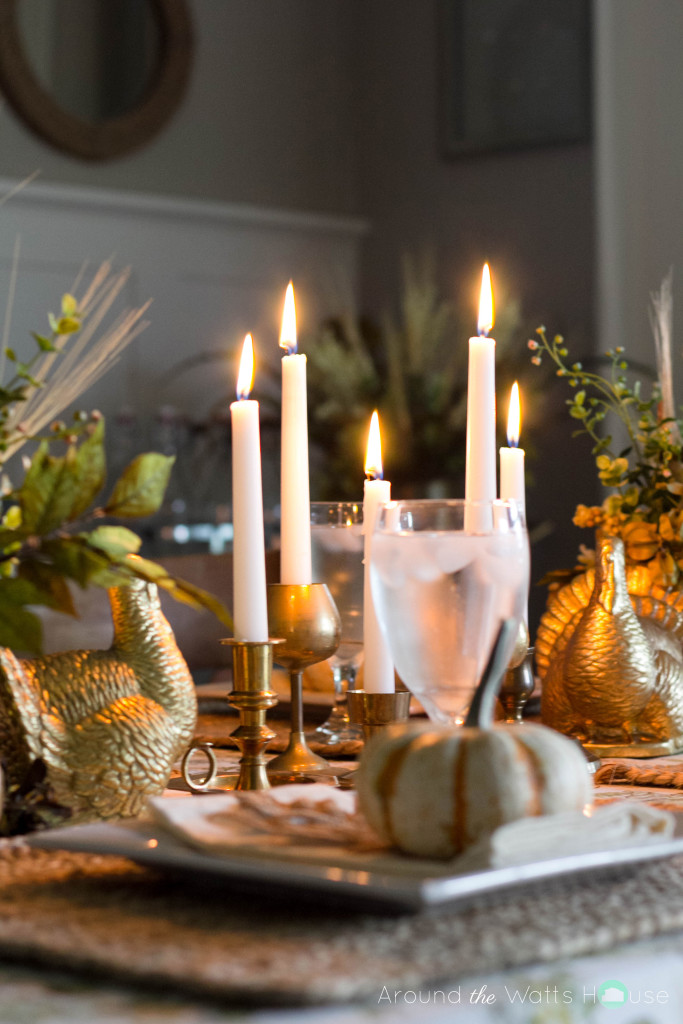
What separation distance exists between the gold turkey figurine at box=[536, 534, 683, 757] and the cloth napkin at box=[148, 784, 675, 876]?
13.6 inches

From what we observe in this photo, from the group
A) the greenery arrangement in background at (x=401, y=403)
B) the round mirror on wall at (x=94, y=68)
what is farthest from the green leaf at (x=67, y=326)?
the round mirror on wall at (x=94, y=68)

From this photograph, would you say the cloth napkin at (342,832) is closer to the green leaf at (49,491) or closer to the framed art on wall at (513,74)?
the green leaf at (49,491)

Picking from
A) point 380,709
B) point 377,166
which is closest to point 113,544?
point 380,709

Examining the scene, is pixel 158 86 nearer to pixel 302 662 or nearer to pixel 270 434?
pixel 270 434

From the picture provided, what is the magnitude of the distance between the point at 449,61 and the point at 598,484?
1.29 metres

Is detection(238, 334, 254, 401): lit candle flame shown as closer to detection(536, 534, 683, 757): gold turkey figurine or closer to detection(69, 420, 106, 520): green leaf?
detection(69, 420, 106, 520): green leaf

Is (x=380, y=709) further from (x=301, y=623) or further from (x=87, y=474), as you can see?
(x=87, y=474)

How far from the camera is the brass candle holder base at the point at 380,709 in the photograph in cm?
74

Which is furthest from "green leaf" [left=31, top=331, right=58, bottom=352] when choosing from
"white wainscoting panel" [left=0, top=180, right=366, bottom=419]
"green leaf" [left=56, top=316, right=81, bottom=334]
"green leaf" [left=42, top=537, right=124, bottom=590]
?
"white wainscoting panel" [left=0, top=180, right=366, bottom=419]

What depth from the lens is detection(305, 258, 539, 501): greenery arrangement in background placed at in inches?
121

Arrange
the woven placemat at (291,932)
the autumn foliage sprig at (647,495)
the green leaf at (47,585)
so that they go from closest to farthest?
the woven placemat at (291,932) → the green leaf at (47,585) → the autumn foliage sprig at (647,495)

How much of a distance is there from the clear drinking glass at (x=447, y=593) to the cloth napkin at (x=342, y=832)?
0.26 ft

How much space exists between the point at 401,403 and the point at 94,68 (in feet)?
4.16

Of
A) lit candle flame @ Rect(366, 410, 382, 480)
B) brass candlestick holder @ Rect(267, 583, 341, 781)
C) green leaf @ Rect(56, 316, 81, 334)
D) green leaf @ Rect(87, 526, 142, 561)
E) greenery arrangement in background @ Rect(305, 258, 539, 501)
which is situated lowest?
brass candlestick holder @ Rect(267, 583, 341, 781)
